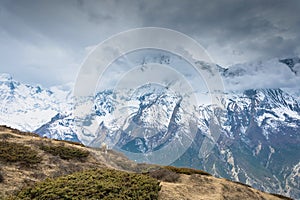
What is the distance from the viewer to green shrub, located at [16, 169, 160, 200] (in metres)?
18.5

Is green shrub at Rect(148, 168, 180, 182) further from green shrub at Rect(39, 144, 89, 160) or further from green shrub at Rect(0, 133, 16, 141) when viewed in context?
green shrub at Rect(0, 133, 16, 141)

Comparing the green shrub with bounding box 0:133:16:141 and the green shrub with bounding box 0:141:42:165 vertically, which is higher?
the green shrub with bounding box 0:133:16:141

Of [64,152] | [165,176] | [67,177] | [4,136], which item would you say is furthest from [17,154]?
[165,176]

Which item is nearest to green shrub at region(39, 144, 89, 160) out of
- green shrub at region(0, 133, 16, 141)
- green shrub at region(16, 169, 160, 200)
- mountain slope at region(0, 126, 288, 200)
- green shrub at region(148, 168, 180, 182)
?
mountain slope at region(0, 126, 288, 200)

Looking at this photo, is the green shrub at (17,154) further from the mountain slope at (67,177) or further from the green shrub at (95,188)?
the green shrub at (95,188)

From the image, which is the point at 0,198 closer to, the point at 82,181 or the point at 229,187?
the point at 82,181

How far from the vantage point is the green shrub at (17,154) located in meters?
25.6

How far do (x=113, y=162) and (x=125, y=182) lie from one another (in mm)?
18693

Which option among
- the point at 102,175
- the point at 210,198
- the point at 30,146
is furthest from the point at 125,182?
the point at 30,146

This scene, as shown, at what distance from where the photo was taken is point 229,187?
2997 cm

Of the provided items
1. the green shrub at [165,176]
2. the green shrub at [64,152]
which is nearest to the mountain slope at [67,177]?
the green shrub at [64,152]

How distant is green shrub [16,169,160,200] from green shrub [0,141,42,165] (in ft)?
22.3

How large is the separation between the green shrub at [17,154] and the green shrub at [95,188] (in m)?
6.79

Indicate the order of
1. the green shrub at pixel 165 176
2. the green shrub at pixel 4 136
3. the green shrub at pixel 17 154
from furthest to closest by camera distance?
1. the green shrub at pixel 4 136
2. the green shrub at pixel 165 176
3. the green shrub at pixel 17 154
